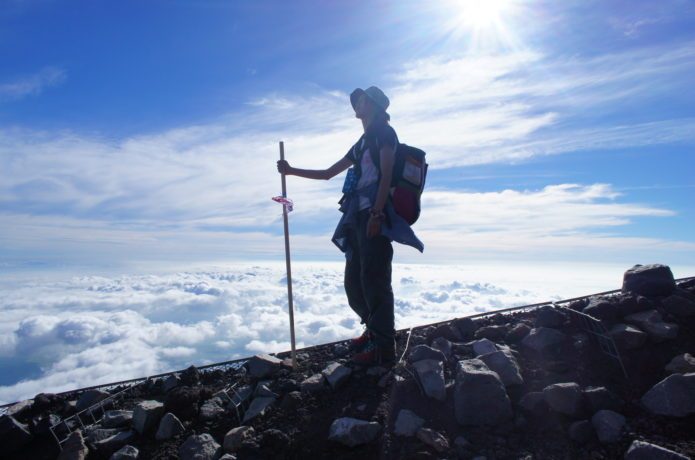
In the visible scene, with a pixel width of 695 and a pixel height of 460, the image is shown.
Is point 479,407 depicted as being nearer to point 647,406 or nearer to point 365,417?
point 365,417

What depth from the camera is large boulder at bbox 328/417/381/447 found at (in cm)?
343

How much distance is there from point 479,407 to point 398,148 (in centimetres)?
268

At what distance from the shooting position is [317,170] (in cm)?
571

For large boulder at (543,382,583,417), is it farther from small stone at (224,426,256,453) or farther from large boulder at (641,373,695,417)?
small stone at (224,426,256,453)

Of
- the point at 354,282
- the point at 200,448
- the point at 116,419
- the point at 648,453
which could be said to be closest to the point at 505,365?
the point at 648,453

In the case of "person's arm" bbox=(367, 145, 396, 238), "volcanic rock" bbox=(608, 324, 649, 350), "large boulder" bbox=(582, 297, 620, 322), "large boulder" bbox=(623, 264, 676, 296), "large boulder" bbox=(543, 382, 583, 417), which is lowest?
"large boulder" bbox=(543, 382, 583, 417)

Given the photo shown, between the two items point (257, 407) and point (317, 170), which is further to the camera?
point (317, 170)

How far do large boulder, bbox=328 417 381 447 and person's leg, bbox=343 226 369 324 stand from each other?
5.89 feet

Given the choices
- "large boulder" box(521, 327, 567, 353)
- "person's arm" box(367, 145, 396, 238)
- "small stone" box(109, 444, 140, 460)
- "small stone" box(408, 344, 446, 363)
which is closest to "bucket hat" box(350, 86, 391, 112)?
"person's arm" box(367, 145, 396, 238)

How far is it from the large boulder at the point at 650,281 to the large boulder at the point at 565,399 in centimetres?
278

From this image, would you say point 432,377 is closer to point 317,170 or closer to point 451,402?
point 451,402

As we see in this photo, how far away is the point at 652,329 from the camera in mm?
4367

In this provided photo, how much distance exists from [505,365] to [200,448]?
9.46 ft

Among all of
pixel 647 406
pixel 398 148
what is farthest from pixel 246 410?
pixel 647 406
